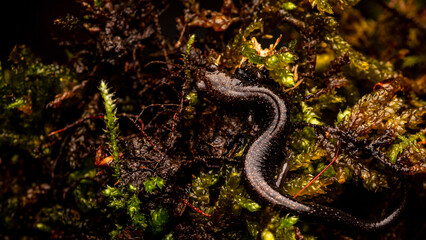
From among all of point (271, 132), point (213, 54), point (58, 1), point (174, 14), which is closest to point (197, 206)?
point (271, 132)

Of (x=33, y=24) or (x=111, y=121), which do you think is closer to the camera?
(x=111, y=121)

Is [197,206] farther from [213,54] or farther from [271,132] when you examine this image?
[213,54]

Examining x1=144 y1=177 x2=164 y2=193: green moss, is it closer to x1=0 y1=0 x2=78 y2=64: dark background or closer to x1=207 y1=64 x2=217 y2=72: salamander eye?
x1=207 y1=64 x2=217 y2=72: salamander eye

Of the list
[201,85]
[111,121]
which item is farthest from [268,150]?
[111,121]

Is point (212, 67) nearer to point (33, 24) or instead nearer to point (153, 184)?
point (153, 184)

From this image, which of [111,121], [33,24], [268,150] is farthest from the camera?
[33,24]

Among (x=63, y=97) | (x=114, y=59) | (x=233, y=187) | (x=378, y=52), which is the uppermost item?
(x=378, y=52)

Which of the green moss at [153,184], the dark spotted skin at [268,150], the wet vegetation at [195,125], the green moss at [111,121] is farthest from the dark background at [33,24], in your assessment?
A: the green moss at [153,184]
